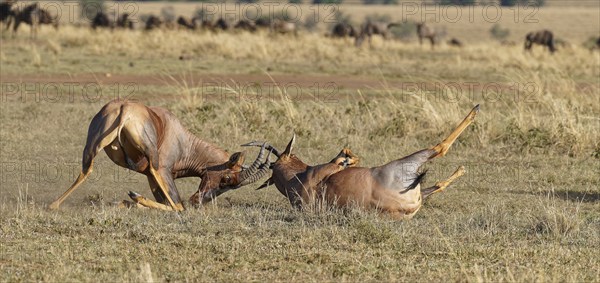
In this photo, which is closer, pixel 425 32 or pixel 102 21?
pixel 102 21

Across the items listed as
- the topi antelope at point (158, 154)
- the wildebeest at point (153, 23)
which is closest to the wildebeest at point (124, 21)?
the wildebeest at point (153, 23)

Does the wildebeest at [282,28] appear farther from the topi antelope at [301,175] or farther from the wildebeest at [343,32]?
the topi antelope at [301,175]

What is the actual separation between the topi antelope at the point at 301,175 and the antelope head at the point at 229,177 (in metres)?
0.16

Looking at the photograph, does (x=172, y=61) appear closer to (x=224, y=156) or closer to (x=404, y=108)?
(x=404, y=108)

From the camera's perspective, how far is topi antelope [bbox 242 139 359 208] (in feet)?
28.8

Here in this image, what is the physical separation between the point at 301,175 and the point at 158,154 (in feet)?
4.23

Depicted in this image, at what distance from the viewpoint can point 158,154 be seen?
939cm

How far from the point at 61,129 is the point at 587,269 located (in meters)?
8.86

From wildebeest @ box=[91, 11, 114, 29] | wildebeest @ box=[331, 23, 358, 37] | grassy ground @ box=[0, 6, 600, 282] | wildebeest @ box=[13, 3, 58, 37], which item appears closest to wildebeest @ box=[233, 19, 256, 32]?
wildebeest @ box=[331, 23, 358, 37]

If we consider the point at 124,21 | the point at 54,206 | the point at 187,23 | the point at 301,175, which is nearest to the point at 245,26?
the point at 187,23

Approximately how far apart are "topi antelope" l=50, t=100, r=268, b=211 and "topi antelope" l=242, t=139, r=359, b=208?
235mm

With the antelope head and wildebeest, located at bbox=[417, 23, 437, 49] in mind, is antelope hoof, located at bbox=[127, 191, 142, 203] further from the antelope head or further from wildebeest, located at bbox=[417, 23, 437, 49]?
wildebeest, located at bbox=[417, 23, 437, 49]

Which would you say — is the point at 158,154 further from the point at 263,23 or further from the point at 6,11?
the point at 263,23

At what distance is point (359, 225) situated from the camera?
25.7 feet
